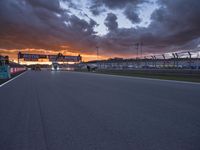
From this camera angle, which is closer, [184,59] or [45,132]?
[45,132]

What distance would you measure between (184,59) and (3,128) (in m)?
32.2

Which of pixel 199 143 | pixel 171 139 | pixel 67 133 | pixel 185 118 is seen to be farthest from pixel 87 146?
pixel 185 118

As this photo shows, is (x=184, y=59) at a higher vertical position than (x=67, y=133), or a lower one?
higher

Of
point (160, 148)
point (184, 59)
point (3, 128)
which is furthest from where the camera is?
point (184, 59)

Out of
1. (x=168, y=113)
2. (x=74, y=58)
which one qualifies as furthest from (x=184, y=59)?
(x=74, y=58)

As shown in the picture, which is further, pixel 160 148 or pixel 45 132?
pixel 45 132

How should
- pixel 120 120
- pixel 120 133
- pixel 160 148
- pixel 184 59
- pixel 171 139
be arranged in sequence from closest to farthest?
pixel 160 148 → pixel 171 139 → pixel 120 133 → pixel 120 120 → pixel 184 59

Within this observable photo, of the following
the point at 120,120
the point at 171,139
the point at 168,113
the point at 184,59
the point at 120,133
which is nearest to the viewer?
the point at 171,139

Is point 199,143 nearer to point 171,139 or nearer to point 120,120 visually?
point 171,139

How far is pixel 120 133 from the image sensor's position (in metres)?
4.43

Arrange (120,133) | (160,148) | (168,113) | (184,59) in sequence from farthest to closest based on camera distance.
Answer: (184,59) < (168,113) < (120,133) < (160,148)

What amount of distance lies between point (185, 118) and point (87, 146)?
3.28 meters

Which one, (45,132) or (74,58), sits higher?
(74,58)

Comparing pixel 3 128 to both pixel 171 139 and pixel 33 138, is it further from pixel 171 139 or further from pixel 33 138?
pixel 171 139
